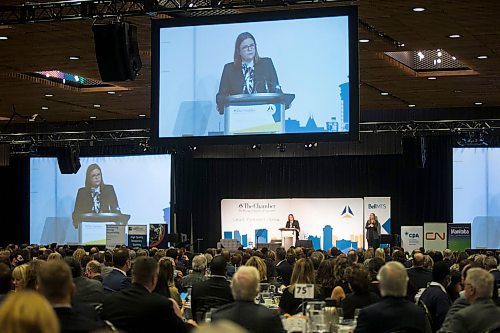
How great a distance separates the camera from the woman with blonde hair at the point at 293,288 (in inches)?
354

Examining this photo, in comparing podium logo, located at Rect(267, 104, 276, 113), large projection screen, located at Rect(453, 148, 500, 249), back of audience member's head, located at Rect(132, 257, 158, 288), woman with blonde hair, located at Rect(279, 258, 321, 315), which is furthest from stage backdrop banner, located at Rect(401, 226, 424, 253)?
back of audience member's head, located at Rect(132, 257, 158, 288)

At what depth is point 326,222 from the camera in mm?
27844

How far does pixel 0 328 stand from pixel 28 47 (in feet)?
46.2

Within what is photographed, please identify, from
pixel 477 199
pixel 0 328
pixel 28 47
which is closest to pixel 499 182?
pixel 477 199

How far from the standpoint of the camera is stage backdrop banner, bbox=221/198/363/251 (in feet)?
90.1

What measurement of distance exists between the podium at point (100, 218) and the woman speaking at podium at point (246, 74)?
16.6 m

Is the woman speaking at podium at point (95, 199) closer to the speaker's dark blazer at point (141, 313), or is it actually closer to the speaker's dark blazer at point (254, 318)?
the speaker's dark blazer at point (141, 313)

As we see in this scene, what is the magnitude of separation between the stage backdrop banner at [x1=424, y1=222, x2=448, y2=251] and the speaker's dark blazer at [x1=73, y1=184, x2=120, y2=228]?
945 centimetres

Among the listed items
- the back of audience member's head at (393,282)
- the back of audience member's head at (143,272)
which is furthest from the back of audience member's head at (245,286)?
the back of audience member's head at (393,282)

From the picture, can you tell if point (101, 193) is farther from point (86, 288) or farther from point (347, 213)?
point (86, 288)

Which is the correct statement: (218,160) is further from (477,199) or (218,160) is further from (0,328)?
(0,328)

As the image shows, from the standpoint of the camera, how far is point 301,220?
28219 millimetres

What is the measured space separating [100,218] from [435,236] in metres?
9.98

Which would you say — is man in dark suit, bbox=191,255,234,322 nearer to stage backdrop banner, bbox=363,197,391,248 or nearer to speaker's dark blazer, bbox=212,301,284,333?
speaker's dark blazer, bbox=212,301,284,333
